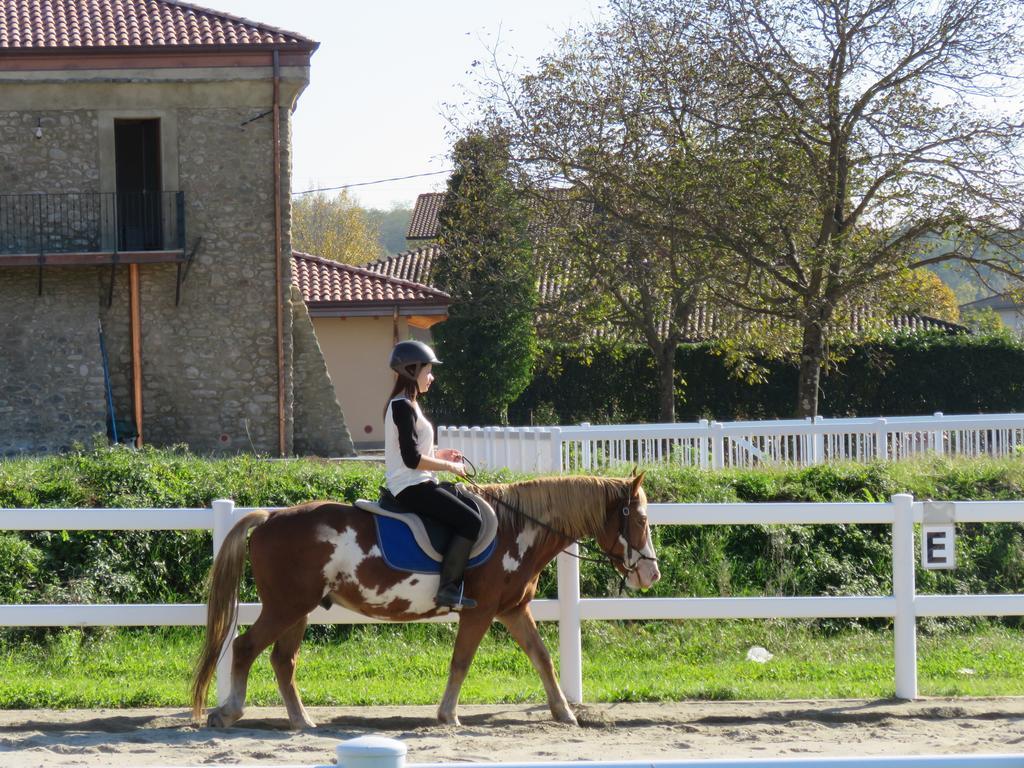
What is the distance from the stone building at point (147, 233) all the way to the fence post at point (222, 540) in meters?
17.9

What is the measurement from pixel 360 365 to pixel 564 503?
26.7m

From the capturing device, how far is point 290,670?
23.9 feet

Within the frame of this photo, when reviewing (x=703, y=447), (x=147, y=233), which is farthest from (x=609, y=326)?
(x=703, y=447)

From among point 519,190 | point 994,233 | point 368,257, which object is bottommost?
point 994,233

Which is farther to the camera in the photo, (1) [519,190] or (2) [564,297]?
(2) [564,297]

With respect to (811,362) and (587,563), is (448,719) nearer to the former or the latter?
(587,563)

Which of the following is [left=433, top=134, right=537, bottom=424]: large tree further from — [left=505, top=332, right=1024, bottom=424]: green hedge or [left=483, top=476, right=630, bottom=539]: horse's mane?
[left=483, top=476, right=630, bottom=539]: horse's mane

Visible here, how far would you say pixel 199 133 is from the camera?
1003 inches

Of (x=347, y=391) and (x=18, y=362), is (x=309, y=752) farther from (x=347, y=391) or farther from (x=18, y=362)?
(x=347, y=391)

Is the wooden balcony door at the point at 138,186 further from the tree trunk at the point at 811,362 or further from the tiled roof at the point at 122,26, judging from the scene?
the tree trunk at the point at 811,362

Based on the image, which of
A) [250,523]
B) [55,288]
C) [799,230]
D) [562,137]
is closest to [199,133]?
[55,288]

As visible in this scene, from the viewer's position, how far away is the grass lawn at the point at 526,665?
26.4 feet

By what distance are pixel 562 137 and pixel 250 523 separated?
19.0 m

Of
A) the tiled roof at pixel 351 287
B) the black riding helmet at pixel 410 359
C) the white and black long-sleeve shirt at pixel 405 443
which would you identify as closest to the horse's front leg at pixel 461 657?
the white and black long-sleeve shirt at pixel 405 443
